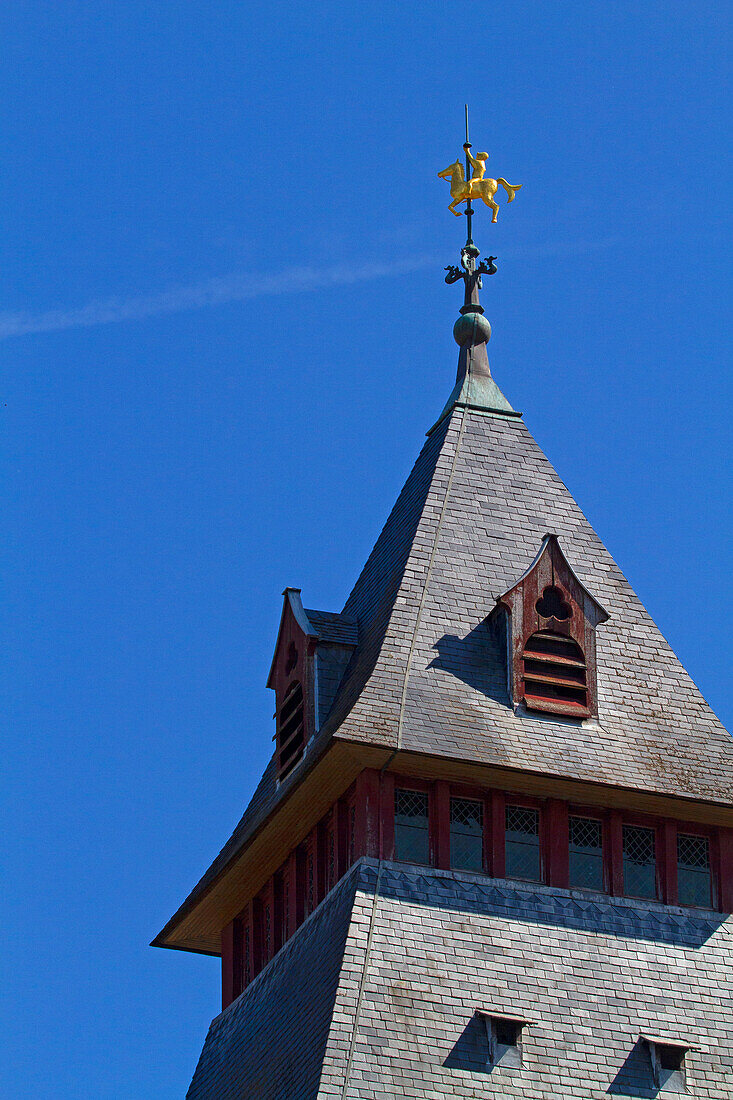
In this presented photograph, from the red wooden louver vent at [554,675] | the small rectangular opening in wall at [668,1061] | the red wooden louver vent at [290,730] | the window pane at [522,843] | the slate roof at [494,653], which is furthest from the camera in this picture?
the red wooden louver vent at [290,730]

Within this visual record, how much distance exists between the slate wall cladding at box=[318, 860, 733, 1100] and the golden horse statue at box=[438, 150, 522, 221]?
49.4 feet

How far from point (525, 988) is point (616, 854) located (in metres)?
2.96

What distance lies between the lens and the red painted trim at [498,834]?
36.5m

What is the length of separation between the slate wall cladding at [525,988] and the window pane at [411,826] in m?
0.40

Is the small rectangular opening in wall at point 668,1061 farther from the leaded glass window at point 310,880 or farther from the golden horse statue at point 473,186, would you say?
the golden horse statue at point 473,186

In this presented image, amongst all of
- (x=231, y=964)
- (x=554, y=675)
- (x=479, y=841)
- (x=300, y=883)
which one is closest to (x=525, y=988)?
(x=479, y=841)

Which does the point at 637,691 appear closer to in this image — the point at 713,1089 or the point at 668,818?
the point at 668,818

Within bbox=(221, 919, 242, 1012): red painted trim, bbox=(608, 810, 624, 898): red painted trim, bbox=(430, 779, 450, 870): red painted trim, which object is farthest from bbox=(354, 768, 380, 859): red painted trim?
bbox=(221, 919, 242, 1012): red painted trim

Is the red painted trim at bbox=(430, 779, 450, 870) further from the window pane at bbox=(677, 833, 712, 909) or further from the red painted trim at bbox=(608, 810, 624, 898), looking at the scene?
the window pane at bbox=(677, 833, 712, 909)

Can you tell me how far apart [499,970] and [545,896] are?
1.62 metres

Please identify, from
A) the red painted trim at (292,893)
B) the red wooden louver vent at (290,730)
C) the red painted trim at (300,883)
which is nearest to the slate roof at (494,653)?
the red wooden louver vent at (290,730)

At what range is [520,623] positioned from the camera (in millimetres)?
38906

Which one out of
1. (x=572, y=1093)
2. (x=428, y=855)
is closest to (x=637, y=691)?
(x=428, y=855)

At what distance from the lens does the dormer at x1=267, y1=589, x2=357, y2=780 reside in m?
39.9
